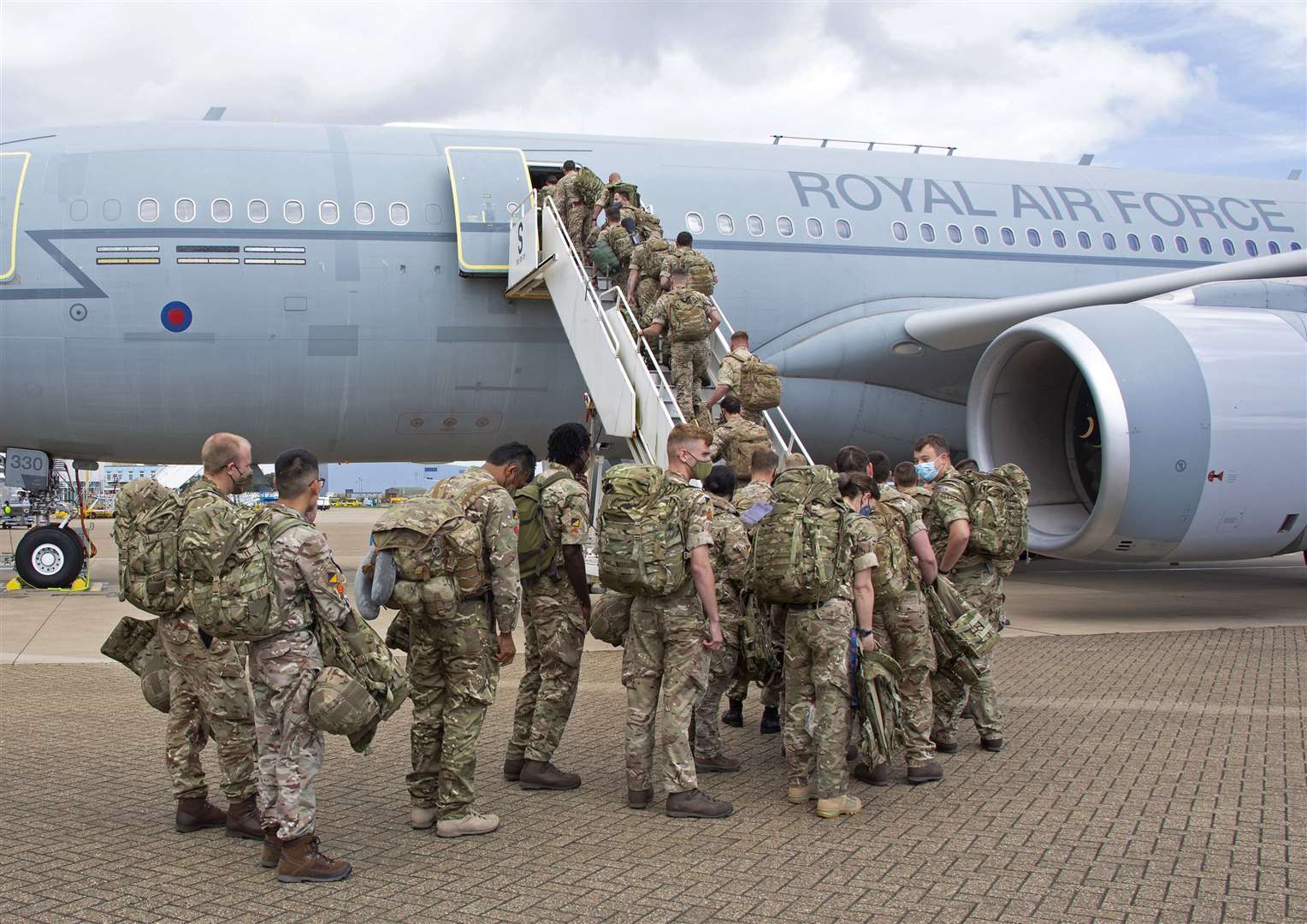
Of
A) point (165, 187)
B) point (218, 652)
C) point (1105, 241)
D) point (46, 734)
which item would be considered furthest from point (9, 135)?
point (1105, 241)

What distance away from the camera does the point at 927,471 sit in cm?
646

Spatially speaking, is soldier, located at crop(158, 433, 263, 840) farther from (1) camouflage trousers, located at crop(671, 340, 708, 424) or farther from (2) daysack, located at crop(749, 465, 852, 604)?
(1) camouflage trousers, located at crop(671, 340, 708, 424)

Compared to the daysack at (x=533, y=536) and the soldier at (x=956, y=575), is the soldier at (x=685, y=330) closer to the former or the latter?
the soldier at (x=956, y=575)

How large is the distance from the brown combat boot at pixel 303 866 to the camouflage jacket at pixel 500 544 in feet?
3.47

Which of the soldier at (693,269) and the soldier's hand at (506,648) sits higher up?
the soldier at (693,269)

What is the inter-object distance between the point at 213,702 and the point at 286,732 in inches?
23.9

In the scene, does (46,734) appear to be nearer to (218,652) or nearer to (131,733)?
(131,733)

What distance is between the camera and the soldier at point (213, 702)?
455 centimetres

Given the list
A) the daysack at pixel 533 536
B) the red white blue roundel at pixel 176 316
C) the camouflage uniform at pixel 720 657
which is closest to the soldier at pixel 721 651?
the camouflage uniform at pixel 720 657

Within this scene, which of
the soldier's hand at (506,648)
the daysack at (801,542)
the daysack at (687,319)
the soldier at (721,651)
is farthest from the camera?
the daysack at (687,319)

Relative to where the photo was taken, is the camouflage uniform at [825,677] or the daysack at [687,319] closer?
the camouflage uniform at [825,677]

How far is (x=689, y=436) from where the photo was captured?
17.1 ft

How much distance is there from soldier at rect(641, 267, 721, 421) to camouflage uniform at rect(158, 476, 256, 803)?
211 inches

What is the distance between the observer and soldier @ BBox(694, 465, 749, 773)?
18.0ft
